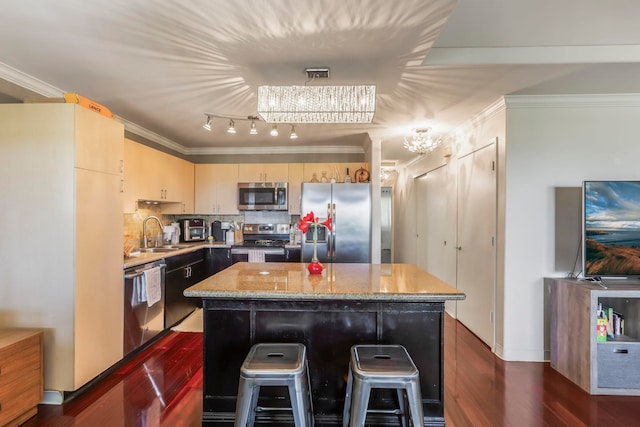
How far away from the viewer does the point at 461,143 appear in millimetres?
3945

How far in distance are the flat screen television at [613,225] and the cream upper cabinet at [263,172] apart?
361 cm

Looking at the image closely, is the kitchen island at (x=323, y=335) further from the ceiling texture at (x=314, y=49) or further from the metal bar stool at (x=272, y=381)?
the ceiling texture at (x=314, y=49)

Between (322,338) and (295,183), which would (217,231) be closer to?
(295,183)

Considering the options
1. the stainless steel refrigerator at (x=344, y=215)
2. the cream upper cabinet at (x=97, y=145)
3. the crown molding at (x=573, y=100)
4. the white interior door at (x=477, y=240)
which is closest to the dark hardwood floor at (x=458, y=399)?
the white interior door at (x=477, y=240)

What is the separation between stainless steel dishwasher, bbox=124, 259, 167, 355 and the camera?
2859 millimetres

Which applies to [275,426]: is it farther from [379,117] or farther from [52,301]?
[379,117]

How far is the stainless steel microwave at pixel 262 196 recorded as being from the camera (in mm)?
4758

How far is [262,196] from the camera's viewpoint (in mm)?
4781

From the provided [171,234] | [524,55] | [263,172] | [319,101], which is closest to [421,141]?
[524,55]

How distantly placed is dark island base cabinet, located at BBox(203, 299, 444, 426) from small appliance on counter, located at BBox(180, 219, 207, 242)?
3072 millimetres

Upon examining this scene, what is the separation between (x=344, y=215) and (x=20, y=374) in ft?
10.3

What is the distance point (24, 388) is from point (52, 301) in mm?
550

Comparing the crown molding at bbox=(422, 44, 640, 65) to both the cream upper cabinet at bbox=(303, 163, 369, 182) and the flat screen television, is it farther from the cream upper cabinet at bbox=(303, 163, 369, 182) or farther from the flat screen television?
the cream upper cabinet at bbox=(303, 163, 369, 182)

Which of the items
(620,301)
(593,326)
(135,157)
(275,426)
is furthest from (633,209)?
(135,157)
